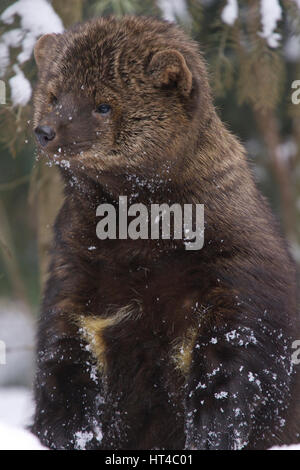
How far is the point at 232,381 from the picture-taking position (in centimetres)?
381

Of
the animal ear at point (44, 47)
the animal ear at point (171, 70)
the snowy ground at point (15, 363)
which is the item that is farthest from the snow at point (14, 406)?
the animal ear at point (171, 70)

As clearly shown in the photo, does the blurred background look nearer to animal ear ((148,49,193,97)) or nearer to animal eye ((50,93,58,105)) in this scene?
animal eye ((50,93,58,105))

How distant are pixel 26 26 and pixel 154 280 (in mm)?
2328

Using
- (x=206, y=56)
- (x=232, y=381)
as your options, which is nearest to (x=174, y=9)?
(x=206, y=56)

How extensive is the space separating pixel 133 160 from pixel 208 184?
44 cm

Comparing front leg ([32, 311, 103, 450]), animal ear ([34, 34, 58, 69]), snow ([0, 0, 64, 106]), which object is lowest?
front leg ([32, 311, 103, 450])

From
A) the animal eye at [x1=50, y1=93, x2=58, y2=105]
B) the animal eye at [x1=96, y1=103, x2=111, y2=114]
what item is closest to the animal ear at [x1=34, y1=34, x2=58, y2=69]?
the animal eye at [x1=50, y1=93, x2=58, y2=105]

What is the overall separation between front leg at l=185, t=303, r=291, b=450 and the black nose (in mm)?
1246

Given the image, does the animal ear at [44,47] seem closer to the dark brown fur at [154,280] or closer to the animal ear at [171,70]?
the dark brown fur at [154,280]

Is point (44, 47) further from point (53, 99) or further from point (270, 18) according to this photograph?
point (270, 18)

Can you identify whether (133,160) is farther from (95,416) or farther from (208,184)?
(95,416)

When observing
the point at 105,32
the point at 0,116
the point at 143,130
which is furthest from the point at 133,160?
the point at 0,116

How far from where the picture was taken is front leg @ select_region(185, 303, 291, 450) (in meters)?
3.80

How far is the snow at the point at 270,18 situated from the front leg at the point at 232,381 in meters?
2.47
